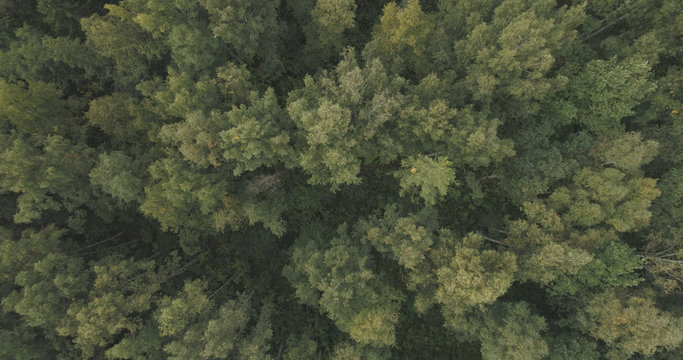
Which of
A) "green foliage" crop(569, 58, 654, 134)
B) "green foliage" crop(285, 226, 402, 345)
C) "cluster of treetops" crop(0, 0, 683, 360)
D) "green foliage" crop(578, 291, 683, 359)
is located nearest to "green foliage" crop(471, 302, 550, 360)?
"cluster of treetops" crop(0, 0, 683, 360)

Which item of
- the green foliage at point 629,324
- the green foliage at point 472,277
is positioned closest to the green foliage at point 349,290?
the green foliage at point 472,277

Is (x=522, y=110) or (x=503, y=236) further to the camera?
(x=503, y=236)

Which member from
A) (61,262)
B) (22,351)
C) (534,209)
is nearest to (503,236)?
(534,209)

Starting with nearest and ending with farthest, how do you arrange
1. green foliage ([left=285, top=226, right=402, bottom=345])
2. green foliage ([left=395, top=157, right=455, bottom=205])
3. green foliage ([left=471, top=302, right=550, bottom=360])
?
green foliage ([left=471, top=302, right=550, bottom=360])
green foliage ([left=285, top=226, right=402, bottom=345])
green foliage ([left=395, top=157, right=455, bottom=205])

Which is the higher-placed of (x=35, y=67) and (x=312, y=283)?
(x=35, y=67)

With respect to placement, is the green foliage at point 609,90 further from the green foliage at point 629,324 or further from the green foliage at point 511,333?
the green foliage at point 511,333

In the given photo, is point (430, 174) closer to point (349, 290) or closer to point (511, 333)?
point (349, 290)

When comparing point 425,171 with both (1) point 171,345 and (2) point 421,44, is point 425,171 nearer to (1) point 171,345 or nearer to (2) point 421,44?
(2) point 421,44

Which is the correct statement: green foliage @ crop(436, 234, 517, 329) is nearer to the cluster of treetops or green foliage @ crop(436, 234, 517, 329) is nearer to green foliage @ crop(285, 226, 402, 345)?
the cluster of treetops
